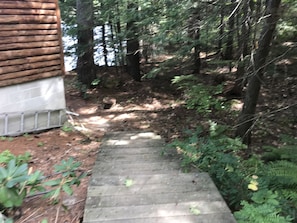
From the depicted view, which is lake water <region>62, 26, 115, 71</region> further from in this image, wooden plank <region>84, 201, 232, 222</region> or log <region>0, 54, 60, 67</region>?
wooden plank <region>84, 201, 232, 222</region>

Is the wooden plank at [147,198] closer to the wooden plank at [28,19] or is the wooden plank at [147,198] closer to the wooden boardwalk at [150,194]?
the wooden boardwalk at [150,194]

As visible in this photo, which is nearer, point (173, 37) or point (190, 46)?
point (173, 37)

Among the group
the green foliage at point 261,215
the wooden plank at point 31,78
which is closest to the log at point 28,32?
the wooden plank at point 31,78

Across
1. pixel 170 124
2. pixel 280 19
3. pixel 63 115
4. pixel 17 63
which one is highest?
pixel 280 19

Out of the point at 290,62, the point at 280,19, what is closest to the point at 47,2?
the point at 280,19

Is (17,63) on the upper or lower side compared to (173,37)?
lower

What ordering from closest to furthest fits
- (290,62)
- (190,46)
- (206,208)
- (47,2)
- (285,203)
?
(206,208), (285,203), (47,2), (190,46), (290,62)

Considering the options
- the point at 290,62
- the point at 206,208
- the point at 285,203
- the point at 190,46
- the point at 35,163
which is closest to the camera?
the point at 206,208

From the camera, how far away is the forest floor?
3.40 metres

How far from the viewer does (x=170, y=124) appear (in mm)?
9047

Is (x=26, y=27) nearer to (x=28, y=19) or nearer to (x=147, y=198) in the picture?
(x=28, y=19)

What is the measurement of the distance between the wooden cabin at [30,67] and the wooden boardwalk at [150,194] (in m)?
3.05

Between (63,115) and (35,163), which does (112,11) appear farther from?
(35,163)

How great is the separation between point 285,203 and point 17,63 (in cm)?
576
